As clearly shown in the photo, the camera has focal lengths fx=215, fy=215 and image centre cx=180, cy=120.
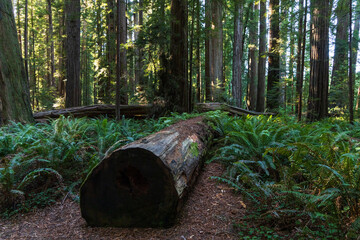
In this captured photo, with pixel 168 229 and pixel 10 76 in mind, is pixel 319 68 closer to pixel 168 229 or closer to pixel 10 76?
pixel 168 229

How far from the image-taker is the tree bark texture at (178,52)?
24.6 ft

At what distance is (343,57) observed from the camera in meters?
12.7

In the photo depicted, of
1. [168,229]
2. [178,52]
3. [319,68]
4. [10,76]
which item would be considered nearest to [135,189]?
[168,229]

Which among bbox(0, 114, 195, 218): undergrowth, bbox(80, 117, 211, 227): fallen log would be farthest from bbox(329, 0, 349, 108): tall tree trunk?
bbox(0, 114, 195, 218): undergrowth

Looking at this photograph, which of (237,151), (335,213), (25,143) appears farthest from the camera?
(25,143)

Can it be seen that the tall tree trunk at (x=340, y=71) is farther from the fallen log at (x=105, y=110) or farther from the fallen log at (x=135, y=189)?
the fallen log at (x=135, y=189)

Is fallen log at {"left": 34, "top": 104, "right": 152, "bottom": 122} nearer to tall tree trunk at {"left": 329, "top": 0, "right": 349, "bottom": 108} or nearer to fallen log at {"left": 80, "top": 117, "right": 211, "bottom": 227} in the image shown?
fallen log at {"left": 80, "top": 117, "right": 211, "bottom": 227}

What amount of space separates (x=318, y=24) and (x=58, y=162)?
9952 mm

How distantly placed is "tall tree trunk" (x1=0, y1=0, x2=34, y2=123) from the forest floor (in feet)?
13.3

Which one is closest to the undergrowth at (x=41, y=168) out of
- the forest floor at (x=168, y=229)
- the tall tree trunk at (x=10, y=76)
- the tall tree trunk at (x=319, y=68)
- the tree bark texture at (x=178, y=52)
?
the forest floor at (x=168, y=229)

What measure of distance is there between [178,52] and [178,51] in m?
0.03

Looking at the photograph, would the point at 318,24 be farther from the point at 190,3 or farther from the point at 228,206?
the point at 228,206

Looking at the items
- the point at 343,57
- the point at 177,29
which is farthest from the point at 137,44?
the point at 343,57

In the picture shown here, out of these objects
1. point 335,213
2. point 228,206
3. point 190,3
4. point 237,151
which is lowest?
point 228,206
